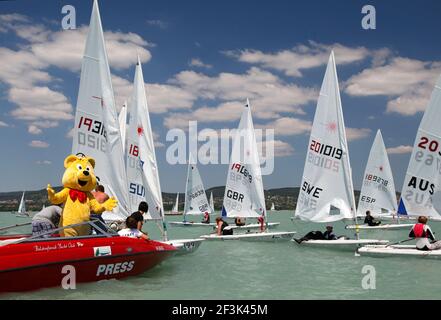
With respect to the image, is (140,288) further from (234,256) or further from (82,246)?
(234,256)

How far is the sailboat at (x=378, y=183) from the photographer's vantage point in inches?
1264

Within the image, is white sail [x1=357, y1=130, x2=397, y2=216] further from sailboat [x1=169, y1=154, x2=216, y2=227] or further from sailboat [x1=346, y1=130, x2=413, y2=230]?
sailboat [x1=169, y1=154, x2=216, y2=227]

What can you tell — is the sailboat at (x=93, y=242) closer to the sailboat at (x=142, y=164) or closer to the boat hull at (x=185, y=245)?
the sailboat at (x=142, y=164)

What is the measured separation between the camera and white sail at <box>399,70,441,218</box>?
15.1 m

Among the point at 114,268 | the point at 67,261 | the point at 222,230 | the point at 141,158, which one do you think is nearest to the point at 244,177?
the point at 222,230

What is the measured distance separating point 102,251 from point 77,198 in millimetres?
1200

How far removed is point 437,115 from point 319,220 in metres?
5.54

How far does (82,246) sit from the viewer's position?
26.2 ft

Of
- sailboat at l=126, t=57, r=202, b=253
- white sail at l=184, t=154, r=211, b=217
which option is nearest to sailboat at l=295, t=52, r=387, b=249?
sailboat at l=126, t=57, r=202, b=253

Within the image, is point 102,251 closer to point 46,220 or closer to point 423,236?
point 46,220

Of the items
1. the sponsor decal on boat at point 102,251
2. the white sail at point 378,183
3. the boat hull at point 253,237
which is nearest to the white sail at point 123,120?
the boat hull at point 253,237

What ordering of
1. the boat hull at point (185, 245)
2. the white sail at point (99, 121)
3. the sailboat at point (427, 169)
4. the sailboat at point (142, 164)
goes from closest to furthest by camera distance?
1. the white sail at point (99, 121)
2. the boat hull at point (185, 245)
3. the sailboat at point (142, 164)
4. the sailboat at point (427, 169)

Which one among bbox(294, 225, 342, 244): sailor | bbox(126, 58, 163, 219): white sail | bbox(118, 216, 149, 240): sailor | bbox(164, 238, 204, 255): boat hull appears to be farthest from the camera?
bbox(294, 225, 342, 244): sailor
